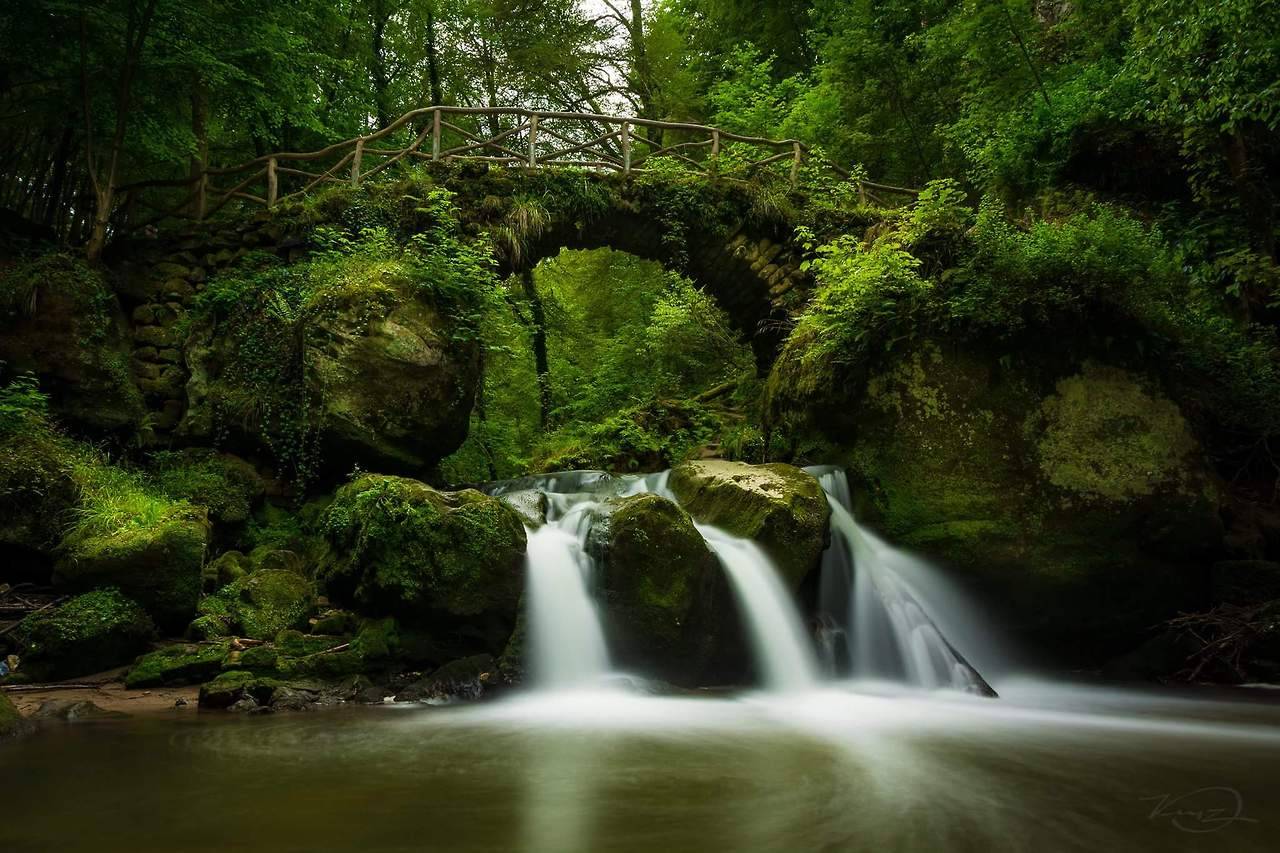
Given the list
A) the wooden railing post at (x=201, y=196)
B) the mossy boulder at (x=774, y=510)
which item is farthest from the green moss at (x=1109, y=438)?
the wooden railing post at (x=201, y=196)

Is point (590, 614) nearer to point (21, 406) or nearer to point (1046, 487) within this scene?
point (1046, 487)

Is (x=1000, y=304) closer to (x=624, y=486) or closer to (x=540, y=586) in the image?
(x=624, y=486)

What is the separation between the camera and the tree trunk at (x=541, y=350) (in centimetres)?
1651

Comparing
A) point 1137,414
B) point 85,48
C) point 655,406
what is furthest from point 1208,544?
point 85,48

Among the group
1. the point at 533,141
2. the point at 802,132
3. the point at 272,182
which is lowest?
the point at 272,182

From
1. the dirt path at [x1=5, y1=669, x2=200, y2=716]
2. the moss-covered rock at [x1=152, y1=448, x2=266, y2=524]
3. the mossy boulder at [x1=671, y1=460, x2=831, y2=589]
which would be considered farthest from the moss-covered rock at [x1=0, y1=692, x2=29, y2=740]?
the mossy boulder at [x1=671, y1=460, x2=831, y2=589]

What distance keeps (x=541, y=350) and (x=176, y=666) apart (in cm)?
1331

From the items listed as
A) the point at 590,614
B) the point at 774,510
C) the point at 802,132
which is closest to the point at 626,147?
the point at 802,132

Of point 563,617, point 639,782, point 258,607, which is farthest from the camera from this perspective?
point 563,617

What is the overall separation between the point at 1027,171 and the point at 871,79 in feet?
15.7

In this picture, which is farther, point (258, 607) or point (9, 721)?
point (258, 607)

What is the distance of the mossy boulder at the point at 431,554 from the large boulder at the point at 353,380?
175 cm

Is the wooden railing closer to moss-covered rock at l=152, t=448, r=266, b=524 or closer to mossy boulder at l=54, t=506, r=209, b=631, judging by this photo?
moss-covered rock at l=152, t=448, r=266, b=524

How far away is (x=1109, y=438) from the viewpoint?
7.64m
